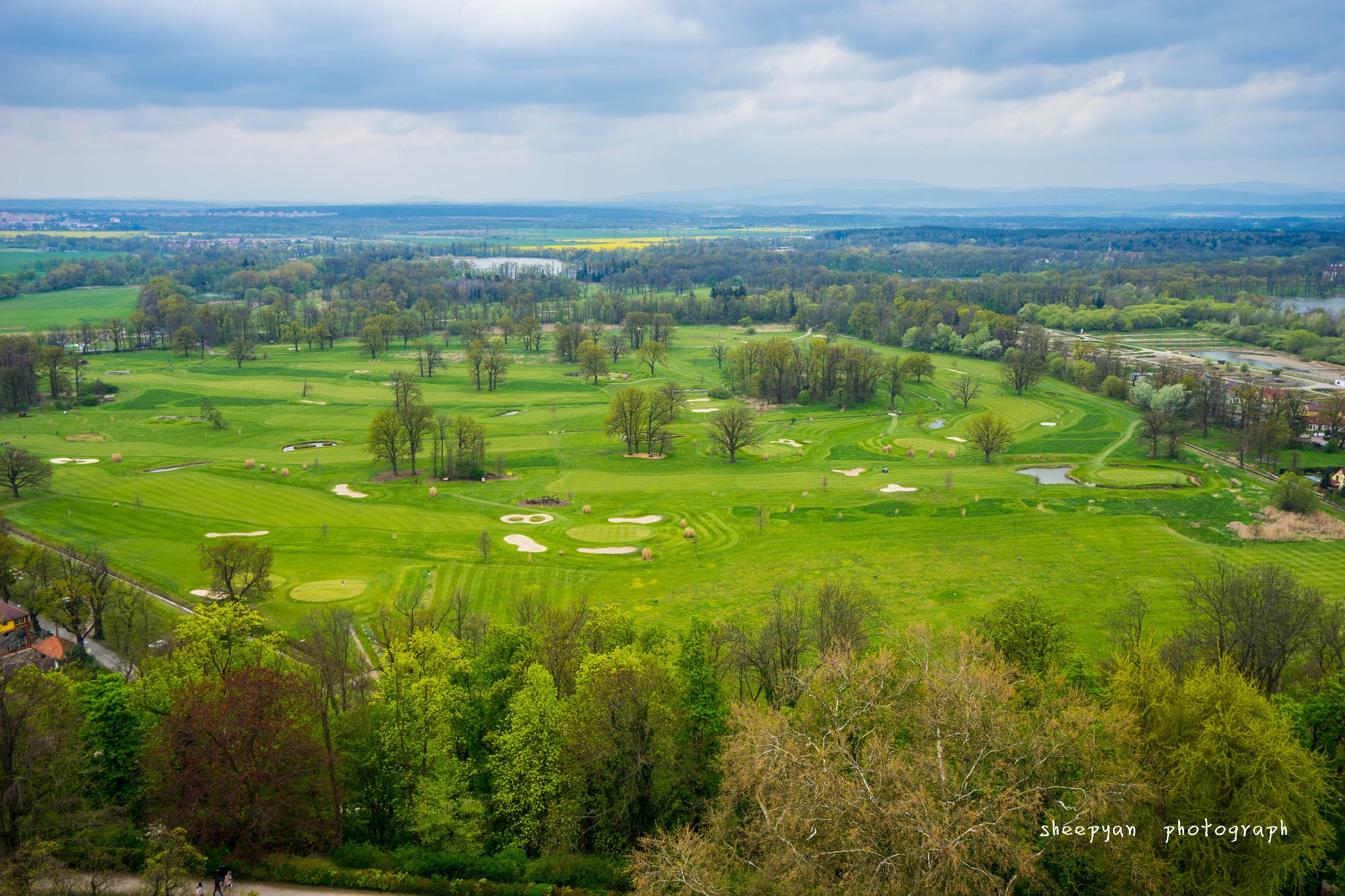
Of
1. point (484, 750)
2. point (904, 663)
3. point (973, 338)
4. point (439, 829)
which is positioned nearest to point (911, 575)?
point (904, 663)

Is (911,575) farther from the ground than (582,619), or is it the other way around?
(582,619)

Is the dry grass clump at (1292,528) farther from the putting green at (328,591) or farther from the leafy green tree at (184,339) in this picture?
the leafy green tree at (184,339)

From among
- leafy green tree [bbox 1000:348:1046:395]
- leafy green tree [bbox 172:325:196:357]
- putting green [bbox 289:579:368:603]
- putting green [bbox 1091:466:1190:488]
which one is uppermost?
leafy green tree [bbox 172:325:196:357]

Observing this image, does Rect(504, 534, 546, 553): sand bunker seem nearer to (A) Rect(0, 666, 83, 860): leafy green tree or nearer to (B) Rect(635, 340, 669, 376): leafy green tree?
(A) Rect(0, 666, 83, 860): leafy green tree

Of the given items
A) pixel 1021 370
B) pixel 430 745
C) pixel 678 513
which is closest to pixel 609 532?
pixel 678 513

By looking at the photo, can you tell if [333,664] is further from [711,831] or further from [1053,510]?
[1053,510]

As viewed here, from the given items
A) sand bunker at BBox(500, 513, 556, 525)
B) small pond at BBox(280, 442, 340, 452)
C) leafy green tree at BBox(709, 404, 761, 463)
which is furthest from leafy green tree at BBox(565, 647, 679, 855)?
small pond at BBox(280, 442, 340, 452)
